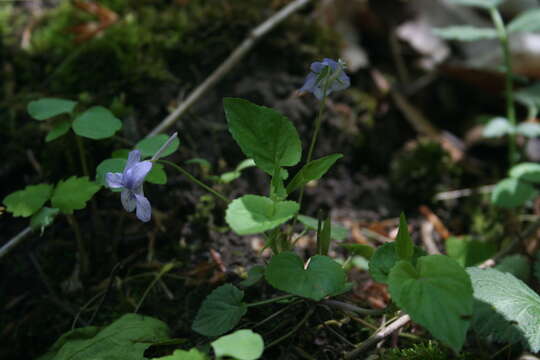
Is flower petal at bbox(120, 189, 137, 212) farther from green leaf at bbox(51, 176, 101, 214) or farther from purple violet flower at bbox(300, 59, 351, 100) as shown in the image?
purple violet flower at bbox(300, 59, 351, 100)

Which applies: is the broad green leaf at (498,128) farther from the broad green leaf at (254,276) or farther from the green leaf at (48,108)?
the green leaf at (48,108)

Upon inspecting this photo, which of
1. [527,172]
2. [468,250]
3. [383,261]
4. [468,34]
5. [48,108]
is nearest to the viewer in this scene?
[383,261]

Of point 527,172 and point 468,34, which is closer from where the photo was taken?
point 527,172

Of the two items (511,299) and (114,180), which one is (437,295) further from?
(114,180)

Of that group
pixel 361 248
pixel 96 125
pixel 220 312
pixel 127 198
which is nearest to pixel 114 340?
pixel 220 312

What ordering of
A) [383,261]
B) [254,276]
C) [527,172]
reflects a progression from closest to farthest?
1. [383,261]
2. [254,276]
3. [527,172]

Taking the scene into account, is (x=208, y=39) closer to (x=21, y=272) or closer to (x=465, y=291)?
(x=21, y=272)

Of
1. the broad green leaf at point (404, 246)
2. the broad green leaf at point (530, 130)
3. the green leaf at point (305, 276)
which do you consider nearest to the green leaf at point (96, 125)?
the green leaf at point (305, 276)
